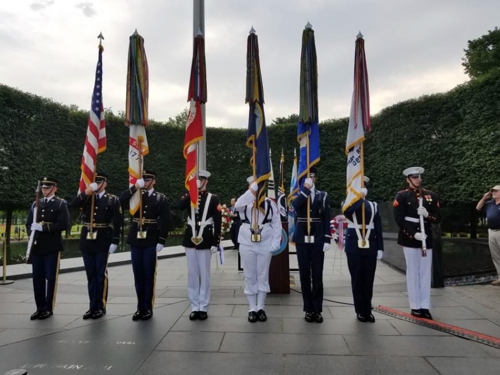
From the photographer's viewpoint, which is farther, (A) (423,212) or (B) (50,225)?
(B) (50,225)

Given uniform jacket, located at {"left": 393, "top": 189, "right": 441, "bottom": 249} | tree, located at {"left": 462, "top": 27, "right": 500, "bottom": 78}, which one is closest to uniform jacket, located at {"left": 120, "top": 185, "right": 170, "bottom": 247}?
uniform jacket, located at {"left": 393, "top": 189, "right": 441, "bottom": 249}

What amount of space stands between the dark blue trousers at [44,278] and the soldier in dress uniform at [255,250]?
2740mm

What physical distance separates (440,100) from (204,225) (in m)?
16.2

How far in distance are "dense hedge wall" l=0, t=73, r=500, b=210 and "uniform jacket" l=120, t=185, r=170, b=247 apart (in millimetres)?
13777

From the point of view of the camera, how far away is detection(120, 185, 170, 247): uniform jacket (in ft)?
18.3

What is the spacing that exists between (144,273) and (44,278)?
4.87ft

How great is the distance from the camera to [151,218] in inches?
224

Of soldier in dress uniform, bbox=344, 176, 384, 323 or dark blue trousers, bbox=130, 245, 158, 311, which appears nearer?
soldier in dress uniform, bbox=344, 176, 384, 323

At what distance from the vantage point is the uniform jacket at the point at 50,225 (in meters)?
5.61

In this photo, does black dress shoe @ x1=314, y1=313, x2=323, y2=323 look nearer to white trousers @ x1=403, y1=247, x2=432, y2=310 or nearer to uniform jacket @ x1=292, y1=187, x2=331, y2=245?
uniform jacket @ x1=292, y1=187, x2=331, y2=245

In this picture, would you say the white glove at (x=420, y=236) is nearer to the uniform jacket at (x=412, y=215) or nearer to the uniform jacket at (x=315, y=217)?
the uniform jacket at (x=412, y=215)

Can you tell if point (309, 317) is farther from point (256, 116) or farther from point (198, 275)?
point (256, 116)

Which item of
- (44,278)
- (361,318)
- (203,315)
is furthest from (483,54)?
(44,278)

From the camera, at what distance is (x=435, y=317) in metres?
5.55
